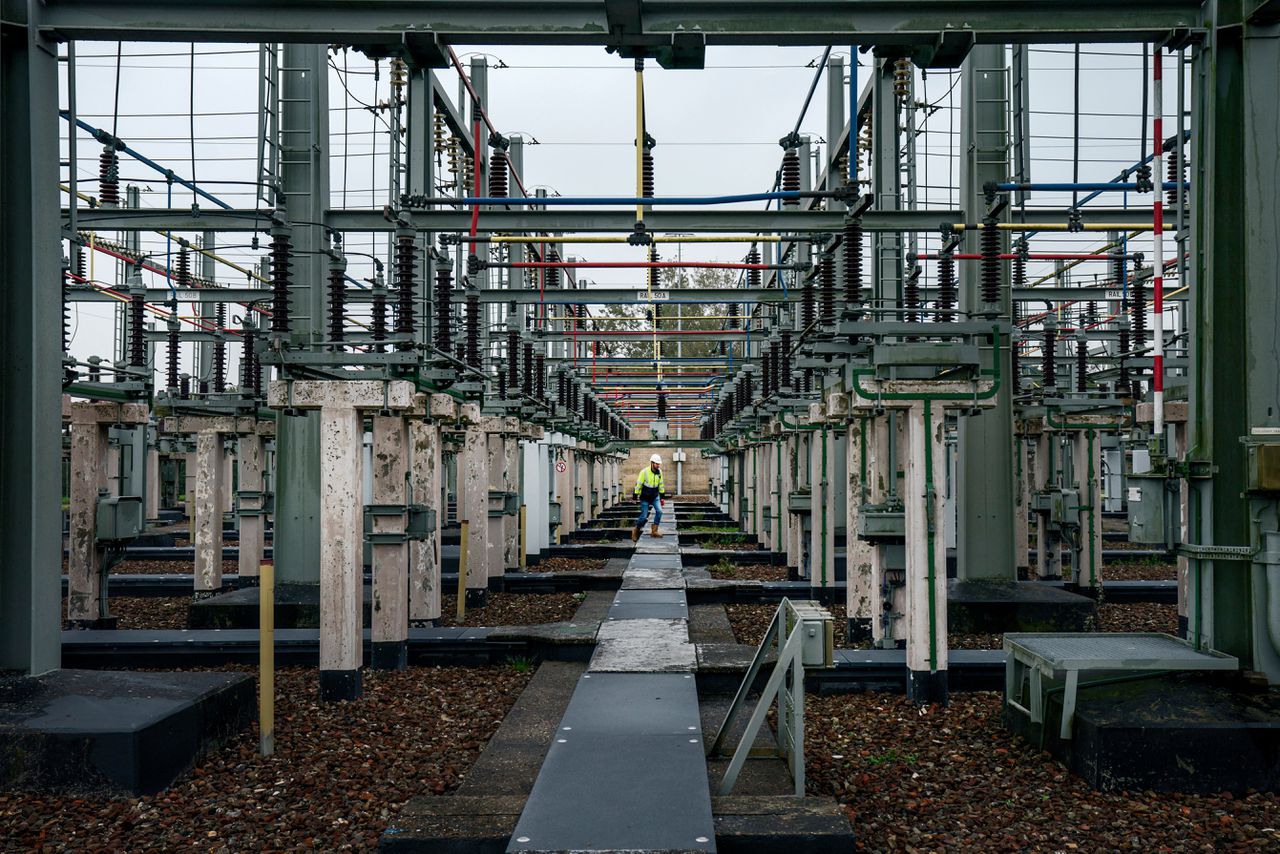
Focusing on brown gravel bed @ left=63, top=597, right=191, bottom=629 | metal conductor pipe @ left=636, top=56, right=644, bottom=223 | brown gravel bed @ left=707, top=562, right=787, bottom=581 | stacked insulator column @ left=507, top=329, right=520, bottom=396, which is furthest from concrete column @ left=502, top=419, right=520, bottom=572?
metal conductor pipe @ left=636, top=56, right=644, bottom=223

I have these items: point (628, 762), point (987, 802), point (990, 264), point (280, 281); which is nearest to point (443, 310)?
point (280, 281)

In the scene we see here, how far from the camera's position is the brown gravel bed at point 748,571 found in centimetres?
1352

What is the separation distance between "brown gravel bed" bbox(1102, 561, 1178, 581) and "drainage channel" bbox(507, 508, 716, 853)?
7.98 meters

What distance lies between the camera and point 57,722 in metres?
5.07

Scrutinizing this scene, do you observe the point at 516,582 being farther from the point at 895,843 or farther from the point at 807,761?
the point at 895,843

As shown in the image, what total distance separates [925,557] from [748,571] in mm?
7996

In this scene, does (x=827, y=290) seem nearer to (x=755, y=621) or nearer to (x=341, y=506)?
(x=755, y=621)

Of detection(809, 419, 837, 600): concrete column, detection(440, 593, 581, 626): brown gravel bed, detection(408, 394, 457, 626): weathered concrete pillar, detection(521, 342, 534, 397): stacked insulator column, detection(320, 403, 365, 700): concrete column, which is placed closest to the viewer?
detection(320, 403, 365, 700): concrete column

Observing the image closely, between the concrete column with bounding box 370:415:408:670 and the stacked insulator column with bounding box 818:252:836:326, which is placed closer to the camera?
the concrete column with bounding box 370:415:408:670

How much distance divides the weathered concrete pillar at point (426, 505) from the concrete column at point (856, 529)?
Answer: 10.6 feet

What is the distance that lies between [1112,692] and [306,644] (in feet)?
19.1

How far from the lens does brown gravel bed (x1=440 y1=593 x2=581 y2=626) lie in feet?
34.7

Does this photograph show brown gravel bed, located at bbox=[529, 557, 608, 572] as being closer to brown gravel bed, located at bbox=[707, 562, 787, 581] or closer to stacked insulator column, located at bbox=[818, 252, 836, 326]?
brown gravel bed, located at bbox=[707, 562, 787, 581]

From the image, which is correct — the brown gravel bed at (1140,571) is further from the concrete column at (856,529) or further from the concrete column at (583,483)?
the concrete column at (583,483)
